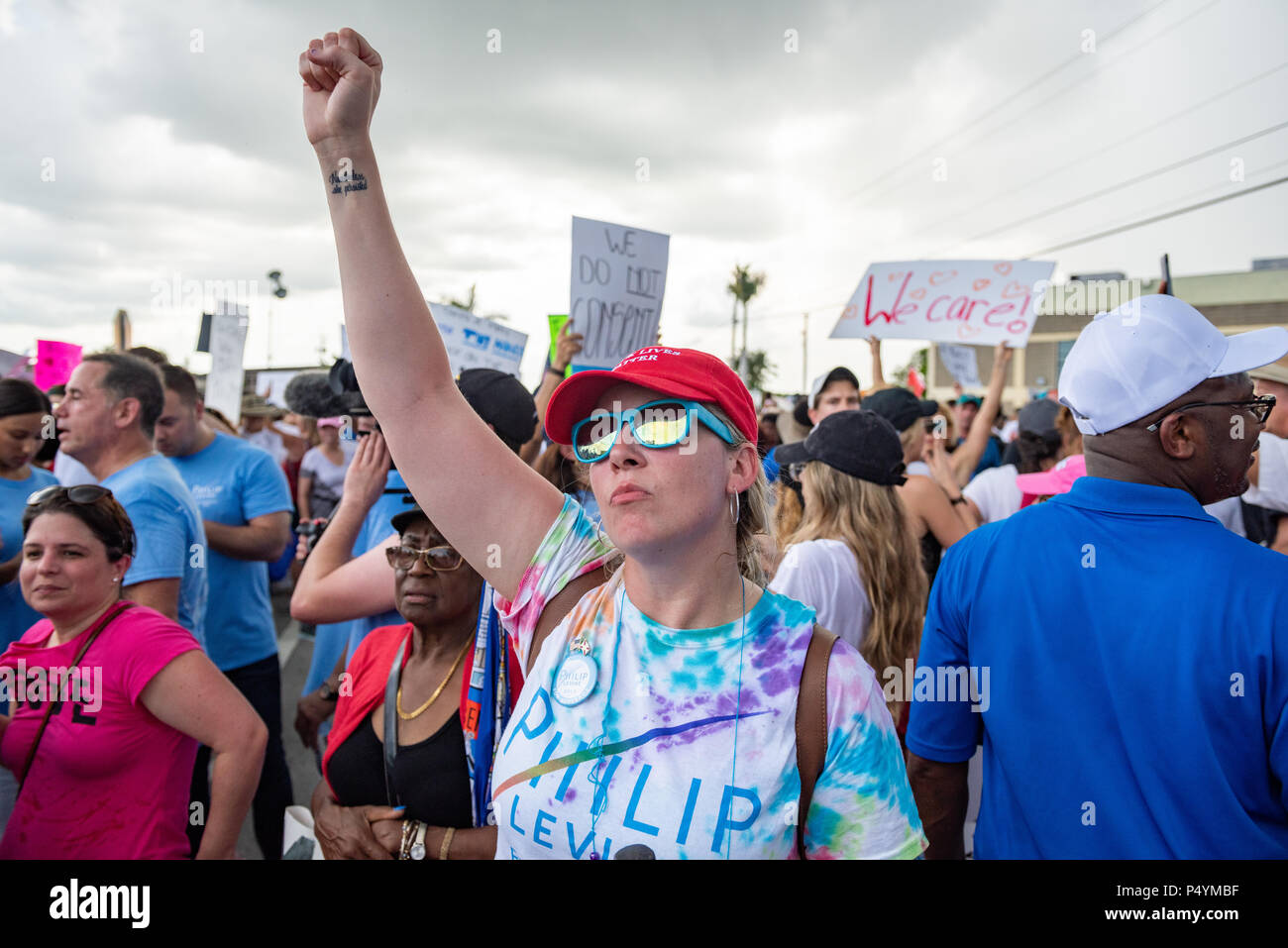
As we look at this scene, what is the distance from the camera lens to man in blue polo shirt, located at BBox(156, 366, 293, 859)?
3.57 metres

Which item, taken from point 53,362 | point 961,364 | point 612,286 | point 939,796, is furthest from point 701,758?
point 961,364

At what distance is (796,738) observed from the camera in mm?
1307

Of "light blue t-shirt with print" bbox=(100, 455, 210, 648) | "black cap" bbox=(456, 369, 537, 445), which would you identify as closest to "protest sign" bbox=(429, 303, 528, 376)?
"light blue t-shirt with print" bbox=(100, 455, 210, 648)

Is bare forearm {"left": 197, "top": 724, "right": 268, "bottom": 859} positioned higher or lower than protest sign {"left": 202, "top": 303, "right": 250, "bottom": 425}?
lower

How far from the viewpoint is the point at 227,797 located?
2.22 metres

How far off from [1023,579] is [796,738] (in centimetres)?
70

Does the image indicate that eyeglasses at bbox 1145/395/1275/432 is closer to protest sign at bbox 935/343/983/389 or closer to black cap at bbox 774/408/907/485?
black cap at bbox 774/408/907/485

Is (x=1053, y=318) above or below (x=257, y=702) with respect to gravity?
above

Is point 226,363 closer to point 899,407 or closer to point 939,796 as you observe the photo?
point 899,407

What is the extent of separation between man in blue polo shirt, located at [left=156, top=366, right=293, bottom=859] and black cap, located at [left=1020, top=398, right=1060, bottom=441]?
4.43m

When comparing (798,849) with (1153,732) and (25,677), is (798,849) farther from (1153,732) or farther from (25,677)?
(25,677)

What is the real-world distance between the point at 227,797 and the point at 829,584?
1818 mm
